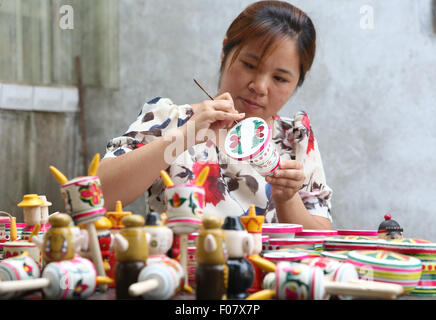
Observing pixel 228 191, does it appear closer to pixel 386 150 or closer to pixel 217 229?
pixel 217 229

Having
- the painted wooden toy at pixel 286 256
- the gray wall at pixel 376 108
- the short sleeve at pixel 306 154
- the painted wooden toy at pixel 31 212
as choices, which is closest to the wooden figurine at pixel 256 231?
the painted wooden toy at pixel 286 256

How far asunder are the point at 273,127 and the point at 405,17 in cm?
157

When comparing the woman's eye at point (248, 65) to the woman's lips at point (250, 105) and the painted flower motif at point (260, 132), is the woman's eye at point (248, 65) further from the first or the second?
the painted flower motif at point (260, 132)

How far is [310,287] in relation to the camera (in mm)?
554

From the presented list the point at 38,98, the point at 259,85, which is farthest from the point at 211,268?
the point at 38,98

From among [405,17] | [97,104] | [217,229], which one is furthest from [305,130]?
[97,104]

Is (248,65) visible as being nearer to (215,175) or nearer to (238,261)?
(215,175)

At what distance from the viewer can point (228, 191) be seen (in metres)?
1.58

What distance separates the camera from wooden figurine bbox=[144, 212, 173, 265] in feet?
1.99

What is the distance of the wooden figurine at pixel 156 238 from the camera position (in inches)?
23.9

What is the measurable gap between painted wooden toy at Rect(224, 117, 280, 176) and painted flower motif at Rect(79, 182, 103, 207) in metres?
0.35

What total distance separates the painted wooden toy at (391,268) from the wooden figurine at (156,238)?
0.27 m

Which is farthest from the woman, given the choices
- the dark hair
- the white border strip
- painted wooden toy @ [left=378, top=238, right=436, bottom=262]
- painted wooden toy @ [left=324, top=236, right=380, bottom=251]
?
the white border strip

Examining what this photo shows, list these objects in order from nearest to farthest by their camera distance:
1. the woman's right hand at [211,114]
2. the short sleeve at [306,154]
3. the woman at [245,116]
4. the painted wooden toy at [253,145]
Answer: the painted wooden toy at [253,145] < the woman's right hand at [211,114] < the woman at [245,116] < the short sleeve at [306,154]
